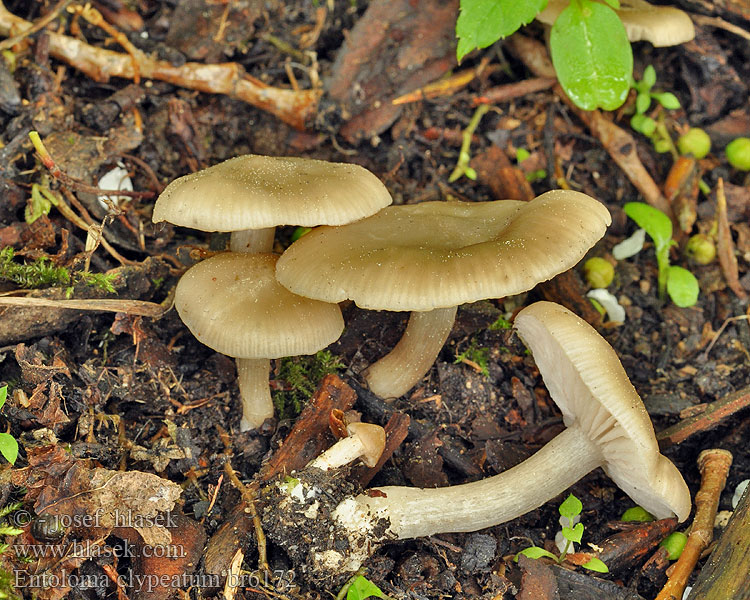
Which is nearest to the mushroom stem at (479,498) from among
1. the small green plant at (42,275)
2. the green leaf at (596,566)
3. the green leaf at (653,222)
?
the green leaf at (596,566)

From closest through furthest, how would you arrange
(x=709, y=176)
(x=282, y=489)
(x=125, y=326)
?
(x=282, y=489) < (x=125, y=326) < (x=709, y=176)

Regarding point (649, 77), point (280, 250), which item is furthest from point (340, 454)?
point (649, 77)

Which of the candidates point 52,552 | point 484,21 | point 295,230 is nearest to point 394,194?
point 295,230

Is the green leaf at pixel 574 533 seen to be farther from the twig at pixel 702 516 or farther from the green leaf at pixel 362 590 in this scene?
the green leaf at pixel 362 590

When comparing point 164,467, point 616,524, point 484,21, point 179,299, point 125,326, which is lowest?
point 616,524

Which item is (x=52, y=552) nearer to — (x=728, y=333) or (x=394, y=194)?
(x=394, y=194)

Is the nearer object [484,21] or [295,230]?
[484,21]

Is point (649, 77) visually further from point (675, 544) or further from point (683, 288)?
point (675, 544)
